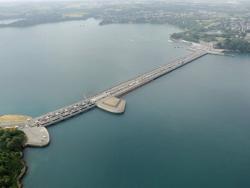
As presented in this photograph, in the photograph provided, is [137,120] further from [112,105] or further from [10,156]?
[10,156]

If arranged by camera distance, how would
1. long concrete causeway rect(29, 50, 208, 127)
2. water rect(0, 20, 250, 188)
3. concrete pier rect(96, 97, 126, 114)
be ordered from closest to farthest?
1. water rect(0, 20, 250, 188)
2. long concrete causeway rect(29, 50, 208, 127)
3. concrete pier rect(96, 97, 126, 114)

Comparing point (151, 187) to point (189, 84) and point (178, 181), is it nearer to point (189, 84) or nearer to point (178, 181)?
point (178, 181)

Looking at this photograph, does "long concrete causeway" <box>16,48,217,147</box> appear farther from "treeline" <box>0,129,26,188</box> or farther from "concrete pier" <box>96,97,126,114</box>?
"treeline" <box>0,129,26,188</box>

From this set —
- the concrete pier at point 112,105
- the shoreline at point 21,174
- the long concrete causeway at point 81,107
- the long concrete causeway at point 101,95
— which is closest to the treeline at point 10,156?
the shoreline at point 21,174

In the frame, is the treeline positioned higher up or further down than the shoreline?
higher up

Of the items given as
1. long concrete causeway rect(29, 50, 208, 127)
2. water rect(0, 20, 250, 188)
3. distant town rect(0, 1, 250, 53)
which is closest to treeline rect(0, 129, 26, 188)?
water rect(0, 20, 250, 188)

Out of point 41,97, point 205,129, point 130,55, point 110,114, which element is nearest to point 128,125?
point 110,114

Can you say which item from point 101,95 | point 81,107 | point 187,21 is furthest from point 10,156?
point 187,21

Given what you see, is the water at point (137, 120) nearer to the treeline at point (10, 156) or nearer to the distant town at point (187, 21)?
the treeline at point (10, 156)
